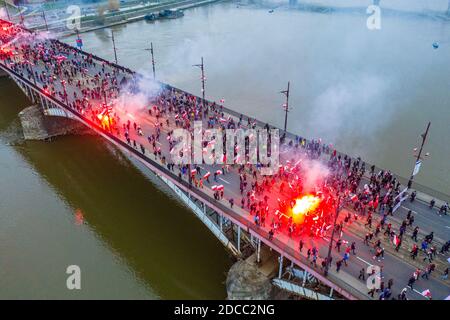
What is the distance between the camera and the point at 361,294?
25.4 m

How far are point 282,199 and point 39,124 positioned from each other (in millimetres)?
41346

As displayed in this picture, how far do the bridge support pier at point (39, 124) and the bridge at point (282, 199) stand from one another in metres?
2.73

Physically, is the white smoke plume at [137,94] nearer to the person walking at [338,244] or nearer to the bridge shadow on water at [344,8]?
the person walking at [338,244]

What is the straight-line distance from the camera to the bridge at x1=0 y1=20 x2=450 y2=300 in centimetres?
2789

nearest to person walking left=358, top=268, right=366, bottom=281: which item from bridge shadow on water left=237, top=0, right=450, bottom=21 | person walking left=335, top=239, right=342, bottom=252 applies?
person walking left=335, top=239, right=342, bottom=252

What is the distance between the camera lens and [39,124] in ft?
190

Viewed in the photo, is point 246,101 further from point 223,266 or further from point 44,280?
point 44,280

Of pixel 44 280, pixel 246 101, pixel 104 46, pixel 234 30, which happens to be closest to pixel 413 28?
pixel 234 30

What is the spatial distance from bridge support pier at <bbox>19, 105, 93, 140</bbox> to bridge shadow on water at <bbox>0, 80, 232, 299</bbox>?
122 centimetres

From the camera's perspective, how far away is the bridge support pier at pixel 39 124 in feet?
189

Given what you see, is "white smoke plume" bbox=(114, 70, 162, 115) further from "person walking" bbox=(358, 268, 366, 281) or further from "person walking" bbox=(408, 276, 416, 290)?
"person walking" bbox=(408, 276, 416, 290)

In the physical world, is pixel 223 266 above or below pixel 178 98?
below

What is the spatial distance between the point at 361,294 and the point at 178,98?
3711 cm

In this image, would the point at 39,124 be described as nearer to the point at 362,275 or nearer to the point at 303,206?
the point at 303,206
